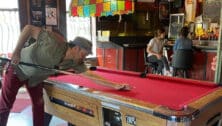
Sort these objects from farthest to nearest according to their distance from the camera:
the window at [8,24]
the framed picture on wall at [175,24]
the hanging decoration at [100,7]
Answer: the framed picture on wall at [175,24]
the hanging decoration at [100,7]
the window at [8,24]

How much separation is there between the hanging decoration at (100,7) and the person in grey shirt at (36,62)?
3.82m

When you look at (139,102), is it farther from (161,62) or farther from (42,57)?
(161,62)

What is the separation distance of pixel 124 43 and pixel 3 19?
296 centimetres

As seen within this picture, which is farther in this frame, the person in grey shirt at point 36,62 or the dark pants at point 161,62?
the dark pants at point 161,62

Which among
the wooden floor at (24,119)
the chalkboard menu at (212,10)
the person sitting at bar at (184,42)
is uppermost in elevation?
the chalkboard menu at (212,10)

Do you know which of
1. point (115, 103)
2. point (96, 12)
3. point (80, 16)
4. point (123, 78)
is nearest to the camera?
point (115, 103)

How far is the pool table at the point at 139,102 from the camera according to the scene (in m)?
1.68

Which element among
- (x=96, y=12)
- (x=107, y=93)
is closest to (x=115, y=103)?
(x=107, y=93)

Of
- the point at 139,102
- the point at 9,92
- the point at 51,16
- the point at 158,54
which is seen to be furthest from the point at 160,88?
the point at 158,54

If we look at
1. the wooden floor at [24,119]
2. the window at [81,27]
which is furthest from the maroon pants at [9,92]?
the window at [81,27]

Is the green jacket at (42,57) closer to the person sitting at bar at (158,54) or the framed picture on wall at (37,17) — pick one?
the framed picture on wall at (37,17)

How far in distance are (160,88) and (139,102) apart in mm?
509

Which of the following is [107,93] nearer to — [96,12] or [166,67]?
[166,67]

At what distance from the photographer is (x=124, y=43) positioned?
7.10m
